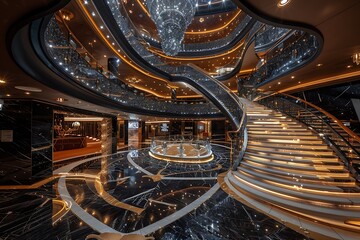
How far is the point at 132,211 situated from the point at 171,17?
4.98 metres

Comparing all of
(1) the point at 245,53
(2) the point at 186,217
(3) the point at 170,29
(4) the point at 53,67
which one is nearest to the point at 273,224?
(2) the point at 186,217

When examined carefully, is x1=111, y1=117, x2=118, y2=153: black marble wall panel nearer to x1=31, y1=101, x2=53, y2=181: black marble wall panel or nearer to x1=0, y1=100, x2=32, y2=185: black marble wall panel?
x1=31, y1=101, x2=53, y2=181: black marble wall panel

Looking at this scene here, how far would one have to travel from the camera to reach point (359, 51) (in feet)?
13.9

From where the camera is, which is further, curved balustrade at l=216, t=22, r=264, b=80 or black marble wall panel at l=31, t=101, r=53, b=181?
curved balustrade at l=216, t=22, r=264, b=80

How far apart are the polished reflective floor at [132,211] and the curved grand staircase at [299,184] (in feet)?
1.72

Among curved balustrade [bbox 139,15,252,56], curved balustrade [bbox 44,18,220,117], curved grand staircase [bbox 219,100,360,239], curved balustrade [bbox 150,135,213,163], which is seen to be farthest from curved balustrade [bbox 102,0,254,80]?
curved grand staircase [bbox 219,100,360,239]

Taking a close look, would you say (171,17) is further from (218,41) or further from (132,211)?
(218,41)

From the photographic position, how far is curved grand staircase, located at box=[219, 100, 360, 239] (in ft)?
10.8

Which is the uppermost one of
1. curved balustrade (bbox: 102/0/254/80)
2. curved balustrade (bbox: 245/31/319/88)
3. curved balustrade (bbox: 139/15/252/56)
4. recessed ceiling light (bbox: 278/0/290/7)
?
curved balustrade (bbox: 139/15/252/56)

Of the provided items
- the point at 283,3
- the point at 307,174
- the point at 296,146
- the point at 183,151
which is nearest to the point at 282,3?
the point at 283,3

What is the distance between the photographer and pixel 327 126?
5.73 m

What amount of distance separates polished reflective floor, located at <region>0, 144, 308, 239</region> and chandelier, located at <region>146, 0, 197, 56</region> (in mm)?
4296

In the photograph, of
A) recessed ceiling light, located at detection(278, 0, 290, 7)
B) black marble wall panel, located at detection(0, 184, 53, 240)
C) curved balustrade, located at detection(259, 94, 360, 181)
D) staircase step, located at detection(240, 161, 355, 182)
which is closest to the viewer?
recessed ceiling light, located at detection(278, 0, 290, 7)

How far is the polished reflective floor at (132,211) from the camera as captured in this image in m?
3.02
